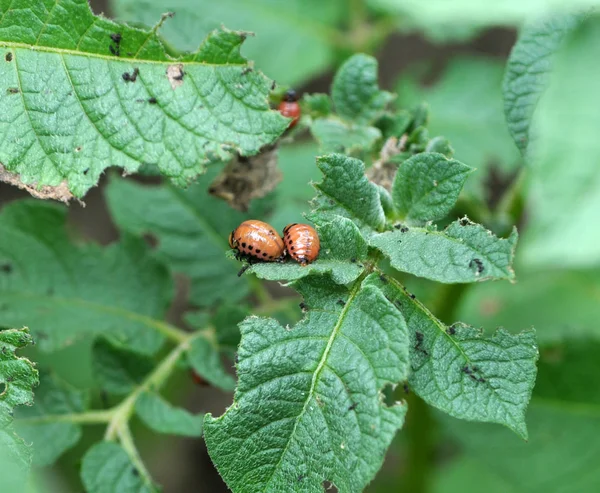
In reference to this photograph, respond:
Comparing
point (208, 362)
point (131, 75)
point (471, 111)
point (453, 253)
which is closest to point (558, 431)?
point (208, 362)

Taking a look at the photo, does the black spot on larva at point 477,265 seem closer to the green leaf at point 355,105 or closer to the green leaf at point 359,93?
the green leaf at point 355,105

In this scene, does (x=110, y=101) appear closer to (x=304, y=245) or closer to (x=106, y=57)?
(x=106, y=57)

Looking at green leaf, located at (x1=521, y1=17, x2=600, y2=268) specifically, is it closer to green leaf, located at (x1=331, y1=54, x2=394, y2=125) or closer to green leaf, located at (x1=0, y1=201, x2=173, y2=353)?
green leaf, located at (x1=331, y1=54, x2=394, y2=125)

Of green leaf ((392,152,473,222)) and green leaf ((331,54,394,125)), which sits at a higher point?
green leaf ((331,54,394,125))

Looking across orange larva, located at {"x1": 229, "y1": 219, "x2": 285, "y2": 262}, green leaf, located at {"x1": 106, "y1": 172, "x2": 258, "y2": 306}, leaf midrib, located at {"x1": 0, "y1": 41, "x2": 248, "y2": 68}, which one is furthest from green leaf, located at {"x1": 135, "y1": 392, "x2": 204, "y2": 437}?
leaf midrib, located at {"x1": 0, "y1": 41, "x2": 248, "y2": 68}

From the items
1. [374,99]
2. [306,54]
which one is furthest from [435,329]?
[306,54]

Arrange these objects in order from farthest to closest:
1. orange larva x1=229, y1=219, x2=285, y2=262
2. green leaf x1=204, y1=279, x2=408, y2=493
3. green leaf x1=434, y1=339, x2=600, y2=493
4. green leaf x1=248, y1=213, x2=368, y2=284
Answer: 1. green leaf x1=434, y1=339, x2=600, y2=493
2. orange larva x1=229, y1=219, x2=285, y2=262
3. green leaf x1=248, y1=213, x2=368, y2=284
4. green leaf x1=204, y1=279, x2=408, y2=493
